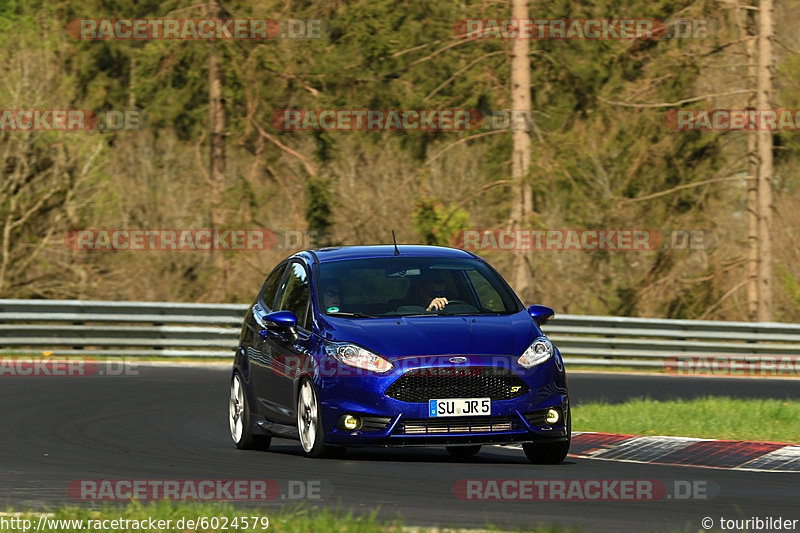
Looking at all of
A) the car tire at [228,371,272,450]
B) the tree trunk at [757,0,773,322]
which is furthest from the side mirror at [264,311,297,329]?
the tree trunk at [757,0,773,322]

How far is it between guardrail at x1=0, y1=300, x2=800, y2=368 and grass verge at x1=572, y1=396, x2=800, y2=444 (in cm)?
872

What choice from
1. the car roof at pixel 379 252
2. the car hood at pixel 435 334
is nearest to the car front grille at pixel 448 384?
the car hood at pixel 435 334

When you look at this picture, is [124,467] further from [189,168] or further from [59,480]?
[189,168]

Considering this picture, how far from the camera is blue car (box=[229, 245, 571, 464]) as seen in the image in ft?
35.6

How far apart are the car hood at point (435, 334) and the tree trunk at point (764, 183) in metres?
22.0

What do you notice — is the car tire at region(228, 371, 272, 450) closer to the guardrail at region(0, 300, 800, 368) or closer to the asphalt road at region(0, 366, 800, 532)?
the asphalt road at region(0, 366, 800, 532)

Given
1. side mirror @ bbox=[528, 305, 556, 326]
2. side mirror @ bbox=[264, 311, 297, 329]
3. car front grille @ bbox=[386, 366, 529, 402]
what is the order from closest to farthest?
car front grille @ bbox=[386, 366, 529, 402]
side mirror @ bbox=[264, 311, 297, 329]
side mirror @ bbox=[528, 305, 556, 326]

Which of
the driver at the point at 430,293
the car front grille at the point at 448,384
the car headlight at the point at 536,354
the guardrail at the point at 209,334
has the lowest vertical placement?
the guardrail at the point at 209,334

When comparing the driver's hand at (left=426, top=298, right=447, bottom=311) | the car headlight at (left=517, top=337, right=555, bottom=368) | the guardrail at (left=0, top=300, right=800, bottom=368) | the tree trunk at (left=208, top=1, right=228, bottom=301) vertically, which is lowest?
the guardrail at (left=0, top=300, right=800, bottom=368)

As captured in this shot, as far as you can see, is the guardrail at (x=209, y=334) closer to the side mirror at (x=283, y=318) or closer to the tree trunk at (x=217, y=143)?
the tree trunk at (x=217, y=143)

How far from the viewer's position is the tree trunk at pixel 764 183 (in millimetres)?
31984

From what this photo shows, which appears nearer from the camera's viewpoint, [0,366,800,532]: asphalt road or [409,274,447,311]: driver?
[0,366,800,532]: asphalt road

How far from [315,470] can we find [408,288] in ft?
6.30

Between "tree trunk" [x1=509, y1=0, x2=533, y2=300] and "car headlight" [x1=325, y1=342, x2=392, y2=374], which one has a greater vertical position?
"tree trunk" [x1=509, y1=0, x2=533, y2=300]
